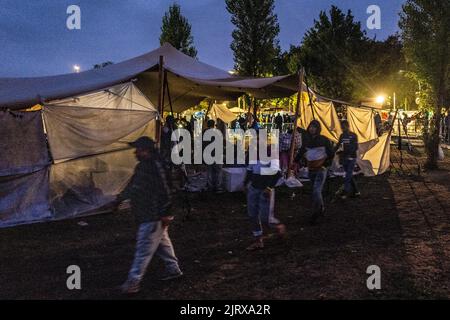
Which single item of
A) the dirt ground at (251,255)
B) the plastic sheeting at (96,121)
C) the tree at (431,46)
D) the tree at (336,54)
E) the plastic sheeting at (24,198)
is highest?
the tree at (336,54)

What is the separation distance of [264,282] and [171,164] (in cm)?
553

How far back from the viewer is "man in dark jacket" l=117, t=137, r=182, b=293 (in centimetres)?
488

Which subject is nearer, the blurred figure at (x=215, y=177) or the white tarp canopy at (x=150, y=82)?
the white tarp canopy at (x=150, y=82)

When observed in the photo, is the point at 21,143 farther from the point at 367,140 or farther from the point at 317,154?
the point at 367,140

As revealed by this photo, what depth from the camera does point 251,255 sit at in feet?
21.0

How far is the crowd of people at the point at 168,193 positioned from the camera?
490 centimetres

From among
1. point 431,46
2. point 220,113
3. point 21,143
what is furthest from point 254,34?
point 21,143

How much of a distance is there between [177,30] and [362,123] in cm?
3171

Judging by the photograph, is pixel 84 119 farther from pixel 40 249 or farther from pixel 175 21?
pixel 175 21

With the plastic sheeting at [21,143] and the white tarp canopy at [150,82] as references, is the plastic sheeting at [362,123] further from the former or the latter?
the plastic sheeting at [21,143]

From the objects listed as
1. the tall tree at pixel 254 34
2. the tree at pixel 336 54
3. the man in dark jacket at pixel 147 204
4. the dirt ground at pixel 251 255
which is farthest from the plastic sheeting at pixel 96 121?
the tree at pixel 336 54

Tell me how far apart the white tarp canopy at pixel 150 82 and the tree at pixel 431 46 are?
6.48 meters

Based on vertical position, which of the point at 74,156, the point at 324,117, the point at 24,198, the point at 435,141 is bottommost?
the point at 24,198

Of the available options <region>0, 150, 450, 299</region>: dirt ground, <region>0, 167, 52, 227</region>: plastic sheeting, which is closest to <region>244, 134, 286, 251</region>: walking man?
<region>0, 150, 450, 299</region>: dirt ground
